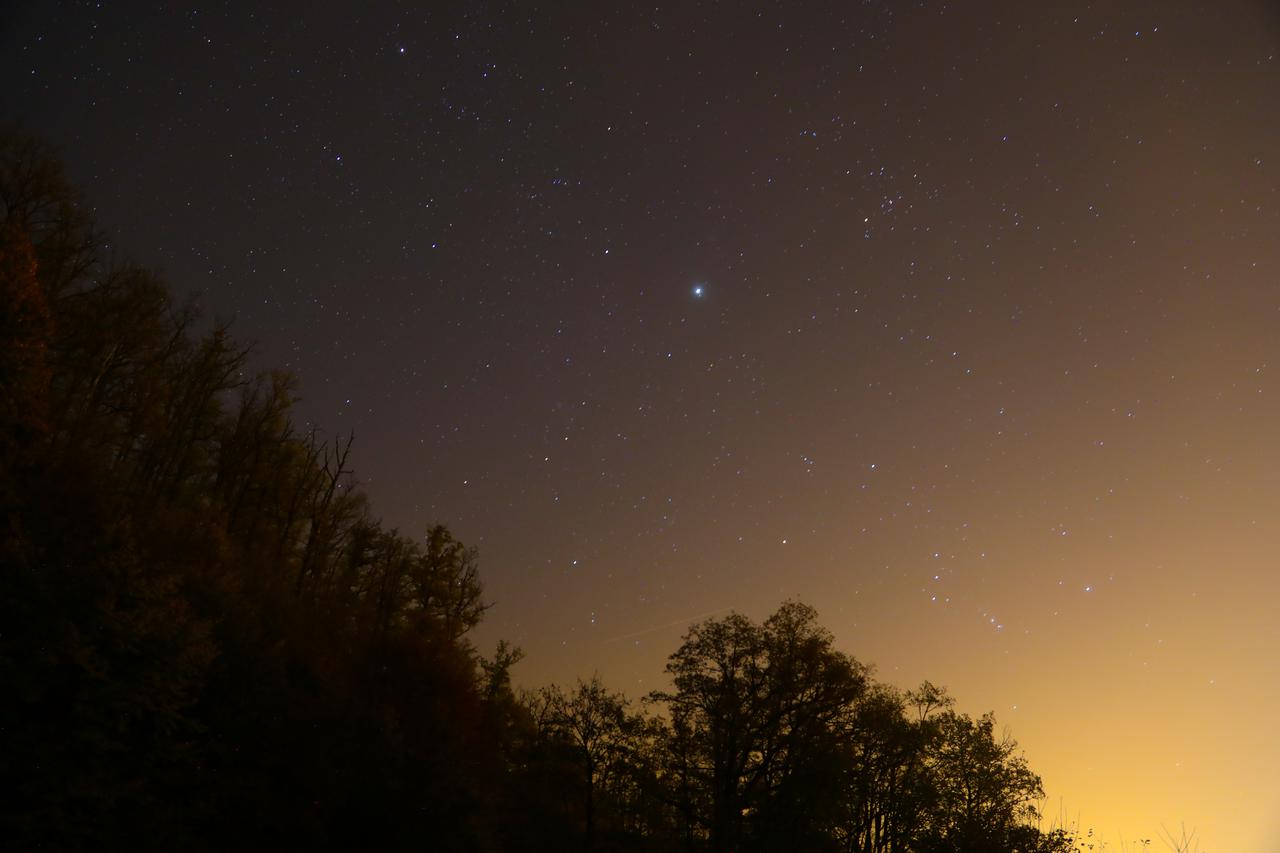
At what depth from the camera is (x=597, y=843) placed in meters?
38.8

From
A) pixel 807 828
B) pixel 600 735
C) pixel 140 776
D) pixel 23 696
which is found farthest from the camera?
pixel 600 735

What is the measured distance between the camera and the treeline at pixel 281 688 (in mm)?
19656

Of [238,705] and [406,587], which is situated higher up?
[406,587]

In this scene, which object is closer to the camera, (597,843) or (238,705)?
(238,705)

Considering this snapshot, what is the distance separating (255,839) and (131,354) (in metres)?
19.1

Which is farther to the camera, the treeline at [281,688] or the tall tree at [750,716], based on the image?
the tall tree at [750,716]

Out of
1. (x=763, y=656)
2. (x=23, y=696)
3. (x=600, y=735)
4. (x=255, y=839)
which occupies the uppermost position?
(x=763, y=656)

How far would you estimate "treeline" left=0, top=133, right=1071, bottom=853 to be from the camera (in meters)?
19.7

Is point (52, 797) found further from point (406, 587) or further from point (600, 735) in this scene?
point (406, 587)

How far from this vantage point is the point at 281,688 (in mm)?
28781

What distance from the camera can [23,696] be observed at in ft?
59.2

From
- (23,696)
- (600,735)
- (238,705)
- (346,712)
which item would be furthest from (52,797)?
(600,735)

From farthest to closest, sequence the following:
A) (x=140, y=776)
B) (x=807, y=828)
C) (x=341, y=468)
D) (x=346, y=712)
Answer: (x=341, y=468)
(x=807, y=828)
(x=346, y=712)
(x=140, y=776)

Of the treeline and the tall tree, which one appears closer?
the treeline
